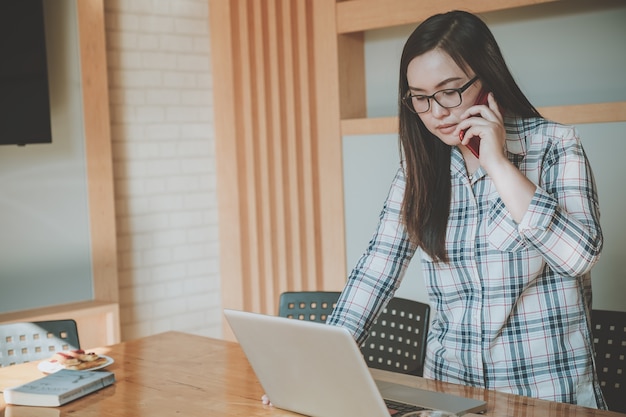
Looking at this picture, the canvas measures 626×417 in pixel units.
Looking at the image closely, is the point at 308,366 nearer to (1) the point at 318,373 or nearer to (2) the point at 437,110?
(1) the point at 318,373

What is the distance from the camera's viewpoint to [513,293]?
2148 millimetres

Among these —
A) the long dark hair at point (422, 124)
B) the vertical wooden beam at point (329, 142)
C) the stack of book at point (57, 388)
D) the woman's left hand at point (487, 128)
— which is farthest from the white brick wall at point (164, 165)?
the woman's left hand at point (487, 128)

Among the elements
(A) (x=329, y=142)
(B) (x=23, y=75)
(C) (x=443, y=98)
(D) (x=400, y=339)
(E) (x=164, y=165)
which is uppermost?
(B) (x=23, y=75)

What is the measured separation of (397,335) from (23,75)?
8.61ft

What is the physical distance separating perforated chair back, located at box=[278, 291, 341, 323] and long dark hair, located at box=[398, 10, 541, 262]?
0.85 m

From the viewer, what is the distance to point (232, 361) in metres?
2.62

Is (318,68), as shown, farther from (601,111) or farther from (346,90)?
(601,111)

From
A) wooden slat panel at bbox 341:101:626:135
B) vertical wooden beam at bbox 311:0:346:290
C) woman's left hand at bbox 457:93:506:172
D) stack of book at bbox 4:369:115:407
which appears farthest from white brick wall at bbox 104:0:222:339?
woman's left hand at bbox 457:93:506:172

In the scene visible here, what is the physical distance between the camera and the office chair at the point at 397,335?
9.30 ft

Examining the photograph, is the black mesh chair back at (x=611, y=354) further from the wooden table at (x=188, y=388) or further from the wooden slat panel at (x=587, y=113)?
the wooden slat panel at (x=587, y=113)

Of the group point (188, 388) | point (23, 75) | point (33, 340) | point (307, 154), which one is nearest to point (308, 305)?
point (188, 388)

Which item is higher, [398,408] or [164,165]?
[164,165]

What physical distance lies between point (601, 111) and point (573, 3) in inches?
23.6

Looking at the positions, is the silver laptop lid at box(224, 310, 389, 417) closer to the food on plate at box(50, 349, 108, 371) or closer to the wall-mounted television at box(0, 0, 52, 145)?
the food on plate at box(50, 349, 108, 371)
